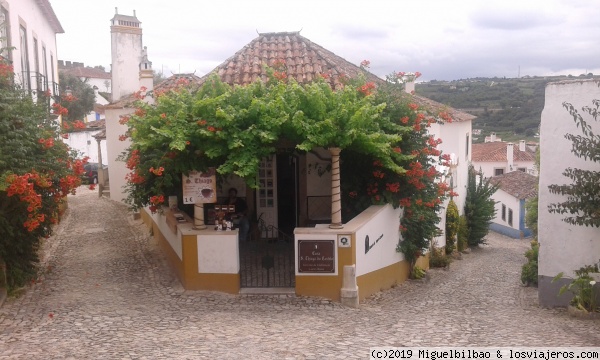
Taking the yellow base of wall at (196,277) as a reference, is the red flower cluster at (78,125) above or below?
above

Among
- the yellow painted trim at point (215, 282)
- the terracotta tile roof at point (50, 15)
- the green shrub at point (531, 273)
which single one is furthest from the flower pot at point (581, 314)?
the terracotta tile roof at point (50, 15)

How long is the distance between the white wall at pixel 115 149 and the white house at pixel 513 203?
73.5ft

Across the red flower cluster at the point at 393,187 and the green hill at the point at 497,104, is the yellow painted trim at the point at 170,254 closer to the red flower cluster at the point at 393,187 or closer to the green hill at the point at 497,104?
the red flower cluster at the point at 393,187

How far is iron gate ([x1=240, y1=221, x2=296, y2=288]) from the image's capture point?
10609 mm

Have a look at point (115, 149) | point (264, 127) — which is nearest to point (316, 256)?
point (264, 127)

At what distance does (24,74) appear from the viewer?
1488 centimetres

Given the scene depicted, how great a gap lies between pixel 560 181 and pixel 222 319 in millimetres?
5950

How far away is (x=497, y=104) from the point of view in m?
60.8

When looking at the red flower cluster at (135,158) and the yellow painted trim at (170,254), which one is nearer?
the red flower cluster at (135,158)

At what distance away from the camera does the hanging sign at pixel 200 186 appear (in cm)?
1031

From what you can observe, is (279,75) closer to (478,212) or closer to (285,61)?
(285,61)

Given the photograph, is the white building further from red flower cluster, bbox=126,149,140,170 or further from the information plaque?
the information plaque

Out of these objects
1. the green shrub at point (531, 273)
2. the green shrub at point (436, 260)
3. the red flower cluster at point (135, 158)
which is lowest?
the green shrub at point (436, 260)

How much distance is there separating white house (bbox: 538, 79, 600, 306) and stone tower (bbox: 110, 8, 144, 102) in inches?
660
